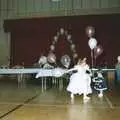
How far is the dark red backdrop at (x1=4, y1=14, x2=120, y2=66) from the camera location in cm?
1648

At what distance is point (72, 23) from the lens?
16.8 m

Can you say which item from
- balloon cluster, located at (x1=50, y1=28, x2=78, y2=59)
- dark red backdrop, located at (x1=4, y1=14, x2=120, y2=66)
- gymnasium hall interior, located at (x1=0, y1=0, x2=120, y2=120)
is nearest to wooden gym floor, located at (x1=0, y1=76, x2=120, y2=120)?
gymnasium hall interior, located at (x1=0, y1=0, x2=120, y2=120)

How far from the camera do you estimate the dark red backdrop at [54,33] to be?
16484mm

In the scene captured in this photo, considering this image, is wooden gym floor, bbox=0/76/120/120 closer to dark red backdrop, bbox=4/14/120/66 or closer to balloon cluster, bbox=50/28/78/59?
dark red backdrop, bbox=4/14/120/66

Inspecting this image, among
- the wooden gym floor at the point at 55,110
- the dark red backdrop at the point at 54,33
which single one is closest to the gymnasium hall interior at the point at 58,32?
the dark red backdrop at the point at 54,33

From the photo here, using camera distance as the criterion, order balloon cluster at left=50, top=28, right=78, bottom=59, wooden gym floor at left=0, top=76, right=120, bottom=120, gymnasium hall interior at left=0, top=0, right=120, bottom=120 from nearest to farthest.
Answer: wooden gym floor at left=0, top=76, right=120, bottom=120 < gymnasium hall interior at left=0, top=0, right=120, bottom=120 < balloon cluster at left=50, top=28, right=78, bottom=59

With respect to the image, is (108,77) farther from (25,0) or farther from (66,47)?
(25,0)

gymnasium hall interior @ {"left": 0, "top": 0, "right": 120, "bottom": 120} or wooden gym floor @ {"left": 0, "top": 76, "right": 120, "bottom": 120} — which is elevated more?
gymnasium hall interior @ {"left": 0, "top": 0, "right": 120, "bottom": 120}

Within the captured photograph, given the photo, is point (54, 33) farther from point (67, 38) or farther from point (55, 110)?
point (55, 110)

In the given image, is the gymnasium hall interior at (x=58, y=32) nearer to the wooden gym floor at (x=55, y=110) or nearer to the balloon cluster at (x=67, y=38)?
the balloon cluster at (x=67, y=38)

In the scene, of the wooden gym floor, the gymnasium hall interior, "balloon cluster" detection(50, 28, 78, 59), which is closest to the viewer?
the wooden gym floor

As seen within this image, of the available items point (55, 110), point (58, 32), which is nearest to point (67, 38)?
point (58, 32)

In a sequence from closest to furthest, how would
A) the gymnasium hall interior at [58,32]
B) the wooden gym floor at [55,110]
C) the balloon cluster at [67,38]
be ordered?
1. the wooden gym floor at [55,110]
2. the gymnasium hall interior at [58,32]
3. the balloon cluster at [67,38]

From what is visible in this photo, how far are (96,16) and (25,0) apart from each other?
13.9 feet
